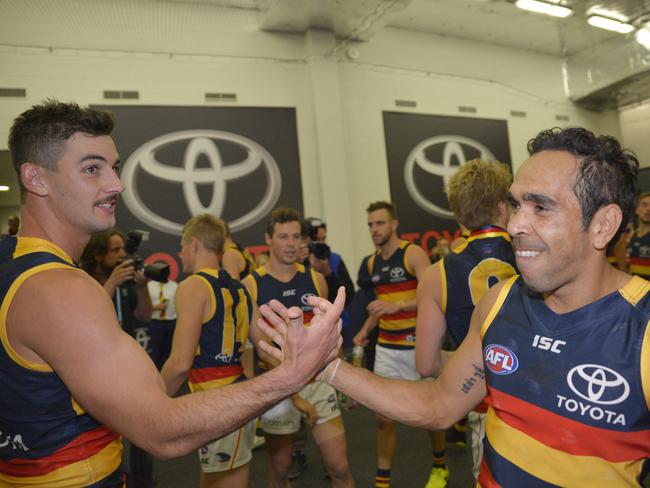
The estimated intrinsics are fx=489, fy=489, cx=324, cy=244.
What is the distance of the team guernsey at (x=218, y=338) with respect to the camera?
2.66 meters

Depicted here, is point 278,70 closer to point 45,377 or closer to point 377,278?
point 377,278

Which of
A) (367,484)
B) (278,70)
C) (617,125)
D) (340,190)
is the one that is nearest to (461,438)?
(367,484)

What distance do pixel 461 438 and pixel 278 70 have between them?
5.84 m

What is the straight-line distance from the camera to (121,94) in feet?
22.0

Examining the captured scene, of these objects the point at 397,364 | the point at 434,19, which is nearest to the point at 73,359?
the point at 397,364

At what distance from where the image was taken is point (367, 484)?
3.48 m

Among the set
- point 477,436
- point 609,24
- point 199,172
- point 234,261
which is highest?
point 609,24

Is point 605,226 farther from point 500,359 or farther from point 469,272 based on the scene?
point 469,272

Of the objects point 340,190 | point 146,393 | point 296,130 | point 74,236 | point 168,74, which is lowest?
point 146,393

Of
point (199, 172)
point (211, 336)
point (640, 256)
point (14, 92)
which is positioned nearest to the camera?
point (211, 336)

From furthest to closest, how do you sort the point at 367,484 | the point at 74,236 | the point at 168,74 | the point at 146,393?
the point at 168,74
the point at 367,484
the point at 74,236
the point at 146,393

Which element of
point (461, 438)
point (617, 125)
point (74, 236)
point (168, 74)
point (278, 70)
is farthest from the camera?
point (617, 125)

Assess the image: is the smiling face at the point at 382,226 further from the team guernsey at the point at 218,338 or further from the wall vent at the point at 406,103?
the wall vent at the point at 406,103

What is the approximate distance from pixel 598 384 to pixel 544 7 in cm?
849
